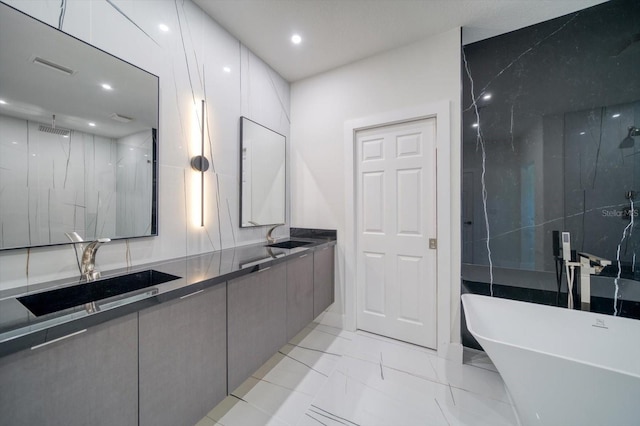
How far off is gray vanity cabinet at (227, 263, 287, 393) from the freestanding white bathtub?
51.5 inches

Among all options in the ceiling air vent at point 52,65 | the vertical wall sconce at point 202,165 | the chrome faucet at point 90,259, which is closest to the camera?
the ceiling air vent at point 52,65

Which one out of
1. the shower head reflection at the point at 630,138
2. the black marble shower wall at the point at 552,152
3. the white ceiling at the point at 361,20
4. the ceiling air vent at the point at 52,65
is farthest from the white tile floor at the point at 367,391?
the white ceiling at the point at 361,20

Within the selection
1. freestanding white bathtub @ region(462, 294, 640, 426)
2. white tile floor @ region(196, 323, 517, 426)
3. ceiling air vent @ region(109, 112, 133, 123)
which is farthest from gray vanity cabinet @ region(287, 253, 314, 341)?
ceiling air vent @ region(109, 112, 133, 123)

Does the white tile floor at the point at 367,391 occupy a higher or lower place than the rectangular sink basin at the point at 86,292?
lower

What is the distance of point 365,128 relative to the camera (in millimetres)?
2547

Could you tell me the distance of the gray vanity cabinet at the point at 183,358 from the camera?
104 centimetres

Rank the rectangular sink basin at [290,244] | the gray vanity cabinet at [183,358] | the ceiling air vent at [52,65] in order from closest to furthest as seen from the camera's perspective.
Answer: the gray vanity cabinet at [183,358] < the ceiling air vent at [52,65] < the rectangular sink basin at [290,244]

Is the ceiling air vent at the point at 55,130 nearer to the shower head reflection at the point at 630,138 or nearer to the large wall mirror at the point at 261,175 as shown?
the large wall mirror at the point at 261,175

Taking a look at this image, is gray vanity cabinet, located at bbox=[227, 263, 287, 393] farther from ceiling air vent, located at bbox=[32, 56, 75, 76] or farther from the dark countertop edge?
ceiling air vent, located at bbox=[32, 56, 75, 76]

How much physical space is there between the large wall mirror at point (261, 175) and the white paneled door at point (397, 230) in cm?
91

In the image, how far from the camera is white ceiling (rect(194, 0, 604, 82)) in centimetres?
186

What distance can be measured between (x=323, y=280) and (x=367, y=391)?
39.5 inches

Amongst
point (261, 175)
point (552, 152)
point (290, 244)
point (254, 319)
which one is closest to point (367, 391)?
point (254, 319)

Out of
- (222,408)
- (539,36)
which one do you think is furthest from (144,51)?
(539,36)
